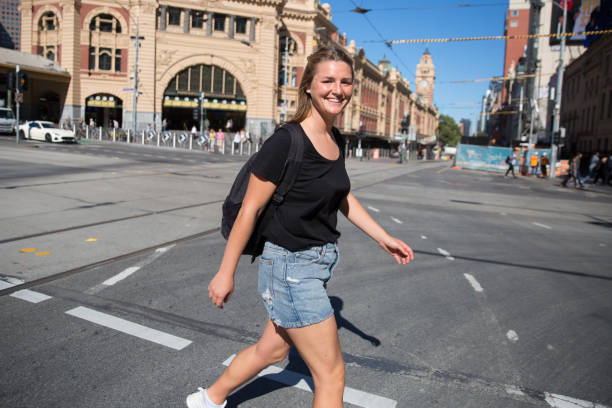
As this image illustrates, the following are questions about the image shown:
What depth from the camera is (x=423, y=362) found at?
353cm

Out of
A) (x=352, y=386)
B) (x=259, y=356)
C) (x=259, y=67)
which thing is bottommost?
(x=352, y=386)

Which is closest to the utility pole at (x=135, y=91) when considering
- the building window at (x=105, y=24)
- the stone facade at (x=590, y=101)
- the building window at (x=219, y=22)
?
the building window at (x=105, y=24)

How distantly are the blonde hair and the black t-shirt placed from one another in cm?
13

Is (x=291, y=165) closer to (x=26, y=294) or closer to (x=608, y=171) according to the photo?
(x=26, y=294)

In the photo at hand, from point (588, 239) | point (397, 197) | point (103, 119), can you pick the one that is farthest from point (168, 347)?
point (103, 119)

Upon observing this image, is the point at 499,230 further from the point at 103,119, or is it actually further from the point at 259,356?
the point at 103,119

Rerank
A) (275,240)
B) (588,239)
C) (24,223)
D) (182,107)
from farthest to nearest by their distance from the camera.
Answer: (182,107) < (588,239) < (24,223) < (275,240)

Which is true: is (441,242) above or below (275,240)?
below

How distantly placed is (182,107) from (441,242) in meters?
45.1

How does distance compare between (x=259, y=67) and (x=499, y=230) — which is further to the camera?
(x=259, y=67)

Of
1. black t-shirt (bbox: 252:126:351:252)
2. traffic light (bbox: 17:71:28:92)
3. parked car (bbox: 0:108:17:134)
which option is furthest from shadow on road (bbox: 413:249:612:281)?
parked car (bbox: 0:108:17:134)

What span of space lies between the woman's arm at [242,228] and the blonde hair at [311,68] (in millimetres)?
391

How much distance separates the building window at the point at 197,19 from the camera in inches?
1911

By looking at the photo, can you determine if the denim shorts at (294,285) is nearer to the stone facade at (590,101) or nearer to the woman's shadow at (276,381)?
the woman's shadow at (276,381)
